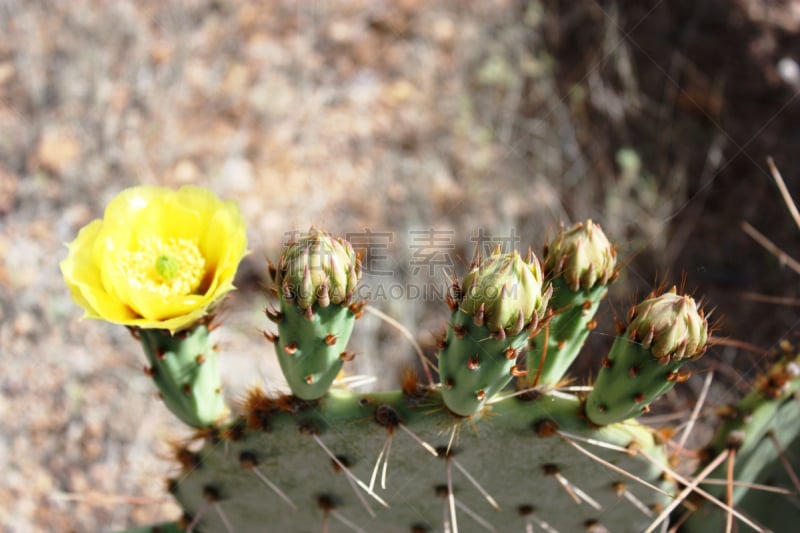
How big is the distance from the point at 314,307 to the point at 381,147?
2.25 meters

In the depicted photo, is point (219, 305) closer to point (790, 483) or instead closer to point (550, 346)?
point (550, 346)

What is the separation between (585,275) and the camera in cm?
120

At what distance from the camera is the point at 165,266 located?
1.22m

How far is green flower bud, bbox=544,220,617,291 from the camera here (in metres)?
1.20

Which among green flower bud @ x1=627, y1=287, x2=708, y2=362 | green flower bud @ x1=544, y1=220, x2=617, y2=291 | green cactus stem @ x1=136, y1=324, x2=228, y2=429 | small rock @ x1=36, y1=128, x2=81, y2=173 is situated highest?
small rock @ x1=36, y1=128, x2=81, y2=173

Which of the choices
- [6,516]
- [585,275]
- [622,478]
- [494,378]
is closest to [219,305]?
[494,378]

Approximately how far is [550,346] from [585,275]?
0.49ft

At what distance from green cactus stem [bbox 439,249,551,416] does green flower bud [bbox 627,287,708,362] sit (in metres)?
0.15

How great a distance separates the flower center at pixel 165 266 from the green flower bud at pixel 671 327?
0.71 meters

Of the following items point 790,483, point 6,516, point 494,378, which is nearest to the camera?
point 494,378

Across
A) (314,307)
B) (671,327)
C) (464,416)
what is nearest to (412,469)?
(464,416)

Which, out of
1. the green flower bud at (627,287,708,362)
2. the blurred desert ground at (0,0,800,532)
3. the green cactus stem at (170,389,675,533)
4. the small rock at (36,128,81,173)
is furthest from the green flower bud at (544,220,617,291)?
the small rock at (36,128,81,173)

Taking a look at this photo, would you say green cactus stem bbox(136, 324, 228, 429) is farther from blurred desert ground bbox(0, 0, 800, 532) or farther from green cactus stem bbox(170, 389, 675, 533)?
blurred desert ground bbox(0, 0, 800, 532)

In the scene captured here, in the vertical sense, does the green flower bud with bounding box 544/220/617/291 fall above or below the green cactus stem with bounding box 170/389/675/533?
above
